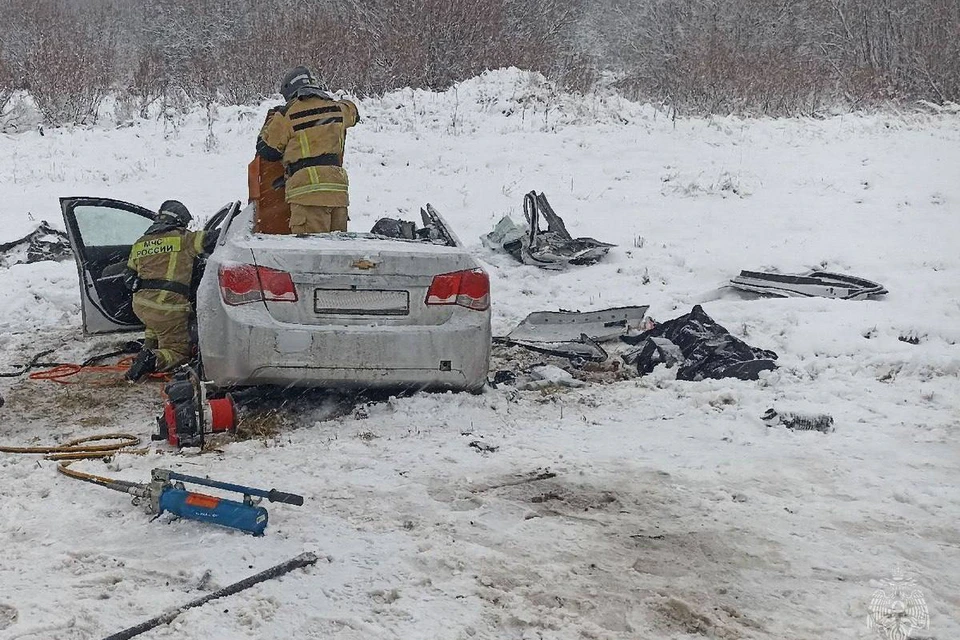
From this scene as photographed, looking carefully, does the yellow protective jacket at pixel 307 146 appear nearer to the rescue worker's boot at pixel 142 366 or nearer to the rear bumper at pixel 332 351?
the rescue worker's boot at pixel 142 366

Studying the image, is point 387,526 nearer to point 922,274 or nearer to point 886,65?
point 922,274

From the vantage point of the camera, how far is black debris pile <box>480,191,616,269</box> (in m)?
9.34

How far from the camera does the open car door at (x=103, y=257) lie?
6207 mm

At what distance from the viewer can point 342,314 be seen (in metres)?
4.67

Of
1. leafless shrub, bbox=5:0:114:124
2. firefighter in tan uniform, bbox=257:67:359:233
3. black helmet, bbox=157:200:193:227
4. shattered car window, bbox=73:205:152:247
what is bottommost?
shattered car window, bbox=73:205:152:247

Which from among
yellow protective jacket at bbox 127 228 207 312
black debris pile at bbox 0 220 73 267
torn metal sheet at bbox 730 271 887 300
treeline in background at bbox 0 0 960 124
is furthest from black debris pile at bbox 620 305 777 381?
treeline in background at bbox 0 0 960 124

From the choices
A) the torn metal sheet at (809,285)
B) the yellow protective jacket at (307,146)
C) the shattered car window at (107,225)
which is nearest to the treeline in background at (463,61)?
the torn metal sheet at (809,285)

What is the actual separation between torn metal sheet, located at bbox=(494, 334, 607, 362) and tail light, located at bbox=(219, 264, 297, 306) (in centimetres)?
263

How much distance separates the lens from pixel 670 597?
9.63ft

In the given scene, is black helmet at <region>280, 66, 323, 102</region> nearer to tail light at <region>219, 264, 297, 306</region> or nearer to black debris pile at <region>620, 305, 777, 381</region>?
tail light at <region>219, 264, 297, 306</region>

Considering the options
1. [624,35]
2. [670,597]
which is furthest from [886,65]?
[670,597]

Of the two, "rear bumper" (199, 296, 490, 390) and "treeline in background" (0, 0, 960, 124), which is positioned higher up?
"treeline in background" (0, 0, 960, 124)

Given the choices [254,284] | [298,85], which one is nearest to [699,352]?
[254,284]

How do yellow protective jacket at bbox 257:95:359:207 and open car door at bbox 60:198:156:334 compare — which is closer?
open car door at bbox 60:198:156:334
